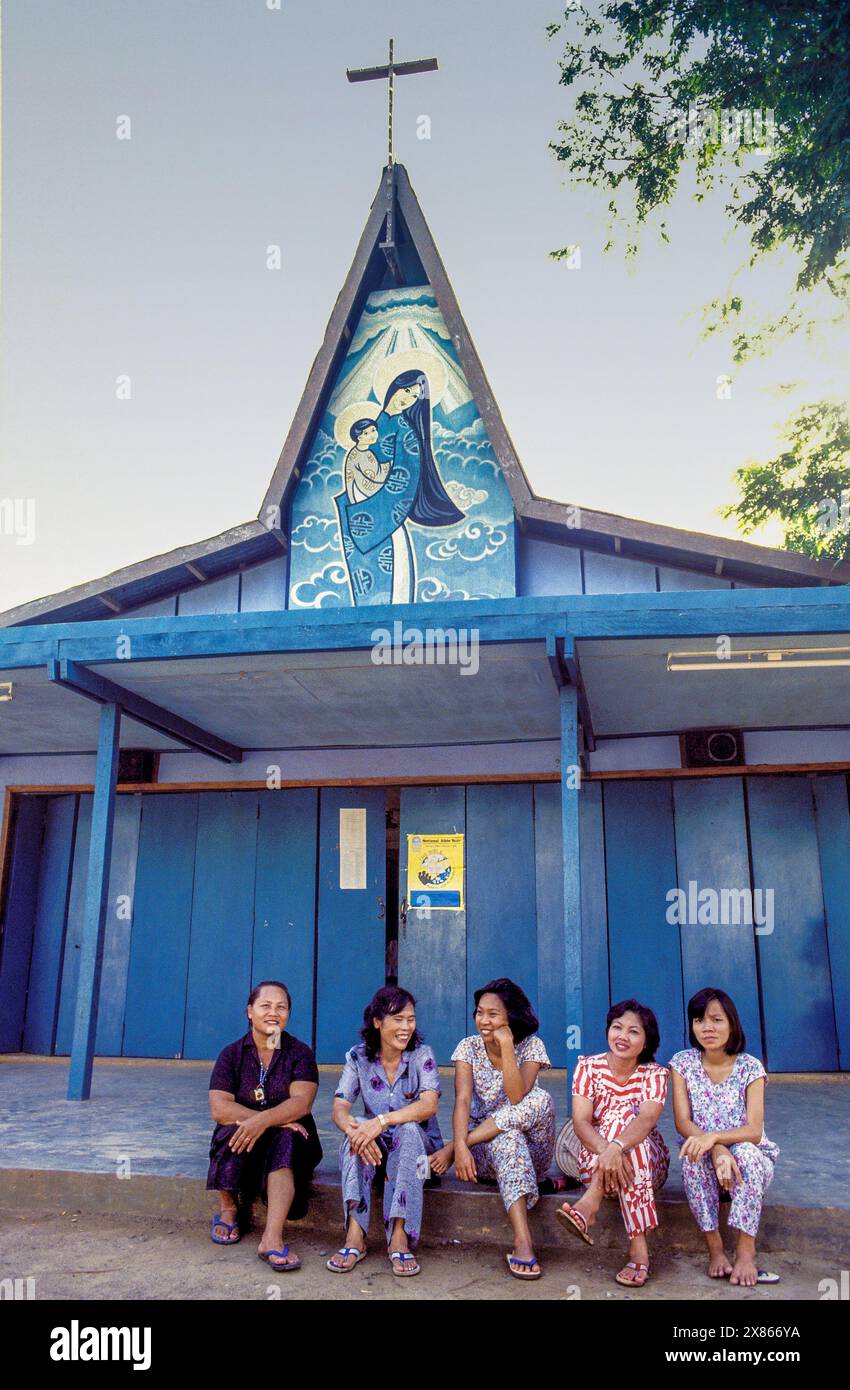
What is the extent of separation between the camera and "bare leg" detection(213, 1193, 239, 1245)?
4.07 m

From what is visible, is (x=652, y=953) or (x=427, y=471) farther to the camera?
(x=427, y=471)

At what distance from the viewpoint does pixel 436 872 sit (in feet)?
25.7

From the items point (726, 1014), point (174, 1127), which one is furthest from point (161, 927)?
point (726, 1014)

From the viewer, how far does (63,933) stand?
8391mm

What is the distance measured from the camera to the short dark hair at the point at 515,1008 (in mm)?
4258

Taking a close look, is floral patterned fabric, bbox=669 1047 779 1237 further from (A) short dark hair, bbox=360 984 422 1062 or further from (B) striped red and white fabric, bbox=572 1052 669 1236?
(A) short dark hair, bbox=360 984 422 1062

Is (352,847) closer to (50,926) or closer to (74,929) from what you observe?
(74,929)

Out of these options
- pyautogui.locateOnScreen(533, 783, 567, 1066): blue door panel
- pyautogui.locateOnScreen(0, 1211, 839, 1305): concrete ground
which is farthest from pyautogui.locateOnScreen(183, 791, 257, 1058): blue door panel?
pyautogui.locateOnScreen(0, 1211, 839, 1305): concrete ground

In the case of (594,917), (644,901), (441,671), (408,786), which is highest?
(441,671)

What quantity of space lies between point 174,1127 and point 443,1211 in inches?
73.1

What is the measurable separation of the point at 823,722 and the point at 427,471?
3.48 meters
